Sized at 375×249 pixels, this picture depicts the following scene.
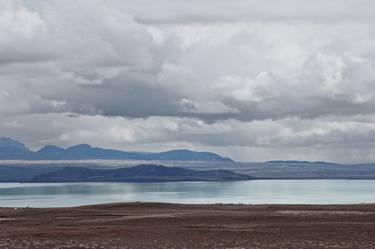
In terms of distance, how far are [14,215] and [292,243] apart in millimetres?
47518

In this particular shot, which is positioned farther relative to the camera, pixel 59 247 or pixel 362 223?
pixel 362 223

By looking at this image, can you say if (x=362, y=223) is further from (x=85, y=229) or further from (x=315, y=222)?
(x=85, y=229)

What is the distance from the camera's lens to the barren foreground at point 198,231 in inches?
1848

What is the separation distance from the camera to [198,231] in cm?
5666

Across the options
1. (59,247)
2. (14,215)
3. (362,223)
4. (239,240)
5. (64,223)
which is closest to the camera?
(59,247)

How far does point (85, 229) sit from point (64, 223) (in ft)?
36.1

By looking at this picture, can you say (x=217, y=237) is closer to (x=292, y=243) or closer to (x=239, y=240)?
(x=239, y=240)

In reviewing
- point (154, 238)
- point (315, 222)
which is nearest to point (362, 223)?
point (315, 222)

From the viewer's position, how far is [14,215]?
3314 inches

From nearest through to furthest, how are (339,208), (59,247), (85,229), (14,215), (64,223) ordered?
(59,247) < (85,229) < (64,223) < (14,215) < (339,208)

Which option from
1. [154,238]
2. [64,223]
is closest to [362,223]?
[154,238]

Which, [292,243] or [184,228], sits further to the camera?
[184,228]

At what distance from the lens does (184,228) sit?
59938mm

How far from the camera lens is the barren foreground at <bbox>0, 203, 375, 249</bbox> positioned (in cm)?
4694
